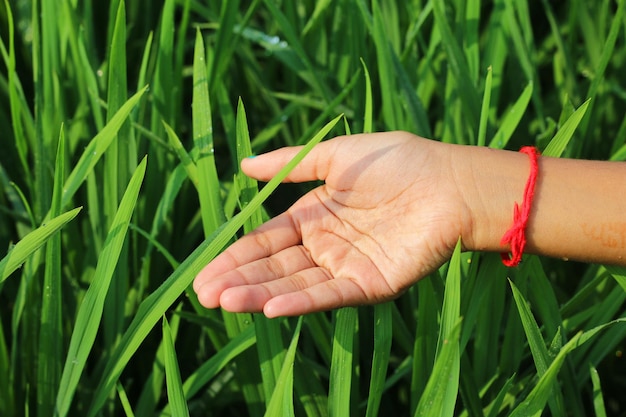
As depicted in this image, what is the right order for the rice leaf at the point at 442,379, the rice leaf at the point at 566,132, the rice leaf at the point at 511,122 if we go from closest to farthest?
1. the rice leaf at the point at 442,379
2. the rice leaf at the point at 566,132
3. the rice leaf at the point at 511,122

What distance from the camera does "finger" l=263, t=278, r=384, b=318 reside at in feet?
2.80

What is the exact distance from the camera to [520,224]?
97cm

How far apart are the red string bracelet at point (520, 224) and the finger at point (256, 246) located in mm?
274

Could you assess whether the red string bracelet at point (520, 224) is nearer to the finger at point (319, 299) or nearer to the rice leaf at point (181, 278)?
the finger at point (319, 299)

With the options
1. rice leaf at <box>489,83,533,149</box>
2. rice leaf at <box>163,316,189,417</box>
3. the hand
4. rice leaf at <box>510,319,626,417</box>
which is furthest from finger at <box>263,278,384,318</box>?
rice leaf at <box>489,83,533,149</box>

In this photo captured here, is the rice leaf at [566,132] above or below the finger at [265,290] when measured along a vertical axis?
above

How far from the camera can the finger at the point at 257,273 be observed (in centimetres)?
88

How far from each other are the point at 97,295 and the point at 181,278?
0.09 metres

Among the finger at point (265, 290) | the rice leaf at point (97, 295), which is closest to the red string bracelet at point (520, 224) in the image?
the finger at point (265, 290)

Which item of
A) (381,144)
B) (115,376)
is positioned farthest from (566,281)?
(115,376)

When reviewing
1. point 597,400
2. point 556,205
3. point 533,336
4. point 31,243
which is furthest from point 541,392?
point 31,243

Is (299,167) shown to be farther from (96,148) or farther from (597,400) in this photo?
(597,400)

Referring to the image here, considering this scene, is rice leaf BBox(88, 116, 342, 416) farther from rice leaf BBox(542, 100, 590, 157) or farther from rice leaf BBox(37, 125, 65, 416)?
rice leaf BBox(542, 100, 590, 157)

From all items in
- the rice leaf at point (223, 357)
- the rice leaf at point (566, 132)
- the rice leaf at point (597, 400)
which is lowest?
the rice leaf at point (597, 400)
